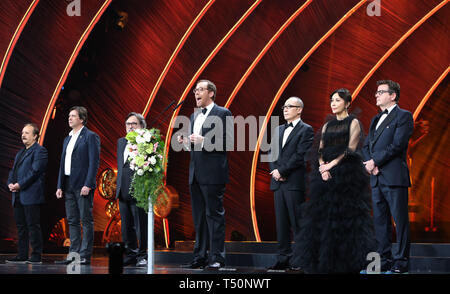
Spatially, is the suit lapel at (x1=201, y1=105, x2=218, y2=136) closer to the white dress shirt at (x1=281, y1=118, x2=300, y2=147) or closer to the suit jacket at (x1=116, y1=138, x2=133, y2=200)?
the white dress shirt at (x1=281, y1=118, x2=300, y2=147)

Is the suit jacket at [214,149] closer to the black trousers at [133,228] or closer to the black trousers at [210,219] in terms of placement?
the black trousers at [210,219]

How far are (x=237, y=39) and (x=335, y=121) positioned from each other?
7690mm

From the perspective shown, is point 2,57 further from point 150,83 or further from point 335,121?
point 335,121

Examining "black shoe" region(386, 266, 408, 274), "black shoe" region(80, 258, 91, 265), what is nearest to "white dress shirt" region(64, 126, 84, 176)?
"black shoe" region(80, 258, 91, 265)

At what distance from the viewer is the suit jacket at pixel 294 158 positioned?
7129mm

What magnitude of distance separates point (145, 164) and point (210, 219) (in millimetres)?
1088

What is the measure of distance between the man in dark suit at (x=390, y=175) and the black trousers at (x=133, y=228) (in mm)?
3057

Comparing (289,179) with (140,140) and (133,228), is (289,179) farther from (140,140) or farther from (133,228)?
(133,228)

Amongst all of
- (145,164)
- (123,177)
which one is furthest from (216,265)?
(123,177)

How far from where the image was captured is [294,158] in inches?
281

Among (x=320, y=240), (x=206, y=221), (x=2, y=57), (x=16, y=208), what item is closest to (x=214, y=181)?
(x=206, y=221)

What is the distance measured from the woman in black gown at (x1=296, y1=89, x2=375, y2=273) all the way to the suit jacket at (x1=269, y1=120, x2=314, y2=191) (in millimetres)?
631

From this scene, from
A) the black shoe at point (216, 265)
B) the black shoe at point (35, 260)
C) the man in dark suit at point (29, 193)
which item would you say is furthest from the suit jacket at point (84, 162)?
the black shoe at point (216, 265)

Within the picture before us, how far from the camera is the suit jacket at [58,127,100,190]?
8.13m
